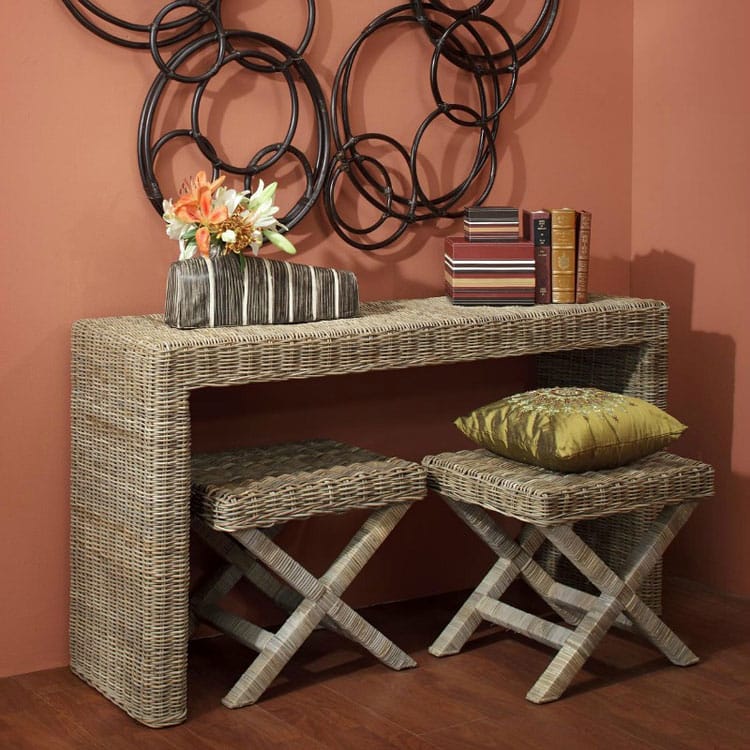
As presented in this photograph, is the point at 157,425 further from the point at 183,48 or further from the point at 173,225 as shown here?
the point at 183,48

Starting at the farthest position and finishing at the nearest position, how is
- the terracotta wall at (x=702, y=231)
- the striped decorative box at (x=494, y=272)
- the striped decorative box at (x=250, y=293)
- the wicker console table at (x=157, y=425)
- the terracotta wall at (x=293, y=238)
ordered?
the terracotta wall at (x=702, y=231)
the striped decorative box at (x=494, y=272)
the terracotta wall at (x=293, y=238)
the striped decorative box at (x=250, y=293)
the wicker console table at (x=157, y=425)

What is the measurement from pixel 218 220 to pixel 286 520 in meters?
0.60

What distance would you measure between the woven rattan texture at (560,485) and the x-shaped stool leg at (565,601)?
0.05m

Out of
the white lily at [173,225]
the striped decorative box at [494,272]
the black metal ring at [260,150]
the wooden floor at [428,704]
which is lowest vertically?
the wooden floor at [428,704]

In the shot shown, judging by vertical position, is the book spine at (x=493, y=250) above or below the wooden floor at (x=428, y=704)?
above

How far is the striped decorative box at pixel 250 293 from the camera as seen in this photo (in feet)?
8.27

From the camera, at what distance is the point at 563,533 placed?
2572 mm

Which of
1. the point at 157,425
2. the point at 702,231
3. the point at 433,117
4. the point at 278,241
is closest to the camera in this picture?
the point at 157,425

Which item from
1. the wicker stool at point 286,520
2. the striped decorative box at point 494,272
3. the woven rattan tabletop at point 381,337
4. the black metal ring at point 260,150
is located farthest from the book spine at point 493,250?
the wicker stool at point 286,520

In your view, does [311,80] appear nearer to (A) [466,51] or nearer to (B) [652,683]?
(A) [466,51]

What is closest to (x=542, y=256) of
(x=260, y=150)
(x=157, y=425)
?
(x=260, y=150)

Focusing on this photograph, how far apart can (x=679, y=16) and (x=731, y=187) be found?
1.52 ft

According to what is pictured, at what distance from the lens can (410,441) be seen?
318cm

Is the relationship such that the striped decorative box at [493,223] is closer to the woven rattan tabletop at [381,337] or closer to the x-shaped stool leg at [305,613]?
the woven rattan tabletop at [381,337]
